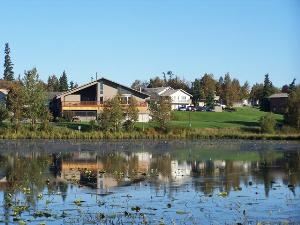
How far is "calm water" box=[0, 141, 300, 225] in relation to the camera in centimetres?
2195

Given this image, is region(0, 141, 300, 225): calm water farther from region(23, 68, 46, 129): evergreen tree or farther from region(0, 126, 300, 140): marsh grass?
region(23, 68, 46, 129): evergreen tree

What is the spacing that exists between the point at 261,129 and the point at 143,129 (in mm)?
16610

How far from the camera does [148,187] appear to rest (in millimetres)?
30484

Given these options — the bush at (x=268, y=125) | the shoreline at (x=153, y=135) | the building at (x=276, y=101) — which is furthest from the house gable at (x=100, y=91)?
the building at (x=276, y=101)

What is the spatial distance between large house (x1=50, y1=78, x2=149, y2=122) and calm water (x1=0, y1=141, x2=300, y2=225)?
31944 millimetres

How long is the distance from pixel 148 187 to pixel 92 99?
215 ft

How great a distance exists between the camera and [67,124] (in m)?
82.2

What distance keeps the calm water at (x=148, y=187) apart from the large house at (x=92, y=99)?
105 feet

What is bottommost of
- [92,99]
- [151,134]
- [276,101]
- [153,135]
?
[153,135]

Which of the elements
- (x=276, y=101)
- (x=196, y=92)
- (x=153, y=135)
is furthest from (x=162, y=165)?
(x=276, y=101)

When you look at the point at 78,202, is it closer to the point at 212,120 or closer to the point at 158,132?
the point at 158,132

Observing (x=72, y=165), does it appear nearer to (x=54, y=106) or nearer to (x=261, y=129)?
(x=261, y=129)

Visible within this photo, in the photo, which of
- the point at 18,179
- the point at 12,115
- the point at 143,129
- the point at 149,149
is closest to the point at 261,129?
the point at 143,129

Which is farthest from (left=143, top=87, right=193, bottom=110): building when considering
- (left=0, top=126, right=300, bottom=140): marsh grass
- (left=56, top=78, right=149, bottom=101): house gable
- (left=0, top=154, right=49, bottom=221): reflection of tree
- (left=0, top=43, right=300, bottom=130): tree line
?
(left=0, top=154, right=49, bottom=221): reflection of tree
